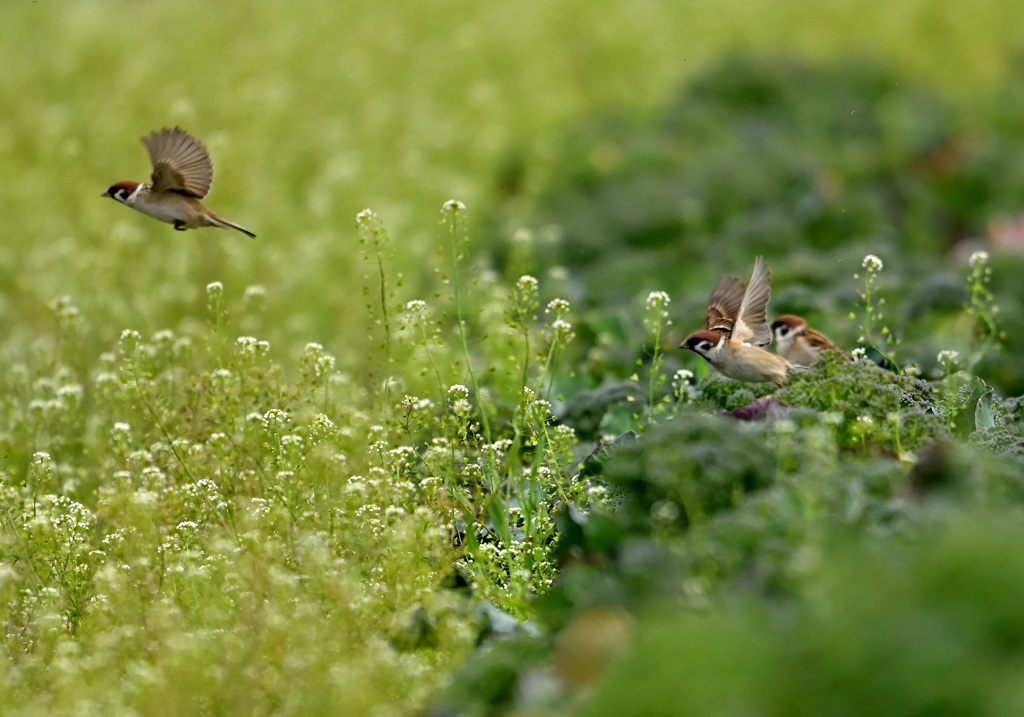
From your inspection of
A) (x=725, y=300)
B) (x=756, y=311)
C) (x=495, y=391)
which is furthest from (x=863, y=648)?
(x=495, y=391)

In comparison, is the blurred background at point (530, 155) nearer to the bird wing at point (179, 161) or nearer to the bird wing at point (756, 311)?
the bird wing at point (179, 161)

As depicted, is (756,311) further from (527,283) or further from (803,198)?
(803,198)

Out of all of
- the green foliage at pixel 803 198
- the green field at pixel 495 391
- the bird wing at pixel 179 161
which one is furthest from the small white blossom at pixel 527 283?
the green foliage at pixel 803 198

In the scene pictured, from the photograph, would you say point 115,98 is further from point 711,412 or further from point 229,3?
point 711,412

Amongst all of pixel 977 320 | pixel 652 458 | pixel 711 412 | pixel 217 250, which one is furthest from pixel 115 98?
pixel 652 458

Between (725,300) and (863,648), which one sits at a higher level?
(725,300)

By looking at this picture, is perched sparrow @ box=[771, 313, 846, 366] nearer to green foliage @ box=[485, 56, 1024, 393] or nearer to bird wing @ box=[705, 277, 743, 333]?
bird wing @ box=[705, 277, 743, 333]
